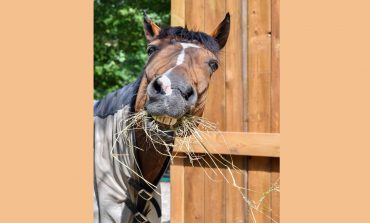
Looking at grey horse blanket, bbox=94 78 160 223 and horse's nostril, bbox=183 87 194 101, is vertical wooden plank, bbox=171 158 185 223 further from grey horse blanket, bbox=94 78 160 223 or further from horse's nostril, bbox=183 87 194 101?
horse's nostril, bbox=183 87 194 101

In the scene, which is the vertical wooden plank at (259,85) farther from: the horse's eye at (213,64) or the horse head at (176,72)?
the horse's eye at (213,64)

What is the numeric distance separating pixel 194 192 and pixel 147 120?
1479 mm

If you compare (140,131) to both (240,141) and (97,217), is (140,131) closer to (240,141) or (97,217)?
(97,217)

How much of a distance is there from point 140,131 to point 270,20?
53.4 inches

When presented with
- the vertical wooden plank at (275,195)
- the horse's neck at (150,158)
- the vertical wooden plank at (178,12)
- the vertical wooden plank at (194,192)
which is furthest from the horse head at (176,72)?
the vertical wooden plank at (194,192)

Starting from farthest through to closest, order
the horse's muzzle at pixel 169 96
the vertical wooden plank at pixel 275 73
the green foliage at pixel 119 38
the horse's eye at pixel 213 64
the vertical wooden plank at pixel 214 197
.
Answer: the green foliage at pixel 119 38 → the vertical wooden plank at pixel 214 197 → the vertical wooden plank at pixel 275 73 → the horse's eye at pixel 213 64 → the horse's muzzle at pixel 169 96

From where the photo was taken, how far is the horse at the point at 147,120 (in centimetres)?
208

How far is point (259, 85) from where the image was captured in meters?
3.27

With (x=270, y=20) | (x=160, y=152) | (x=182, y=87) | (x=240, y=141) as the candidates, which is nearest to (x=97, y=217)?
(x=160, y=152)

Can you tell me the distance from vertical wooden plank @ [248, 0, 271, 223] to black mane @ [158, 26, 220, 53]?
35.9 inches

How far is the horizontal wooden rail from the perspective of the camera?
3232 mm

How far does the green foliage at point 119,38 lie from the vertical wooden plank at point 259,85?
2.88 meters

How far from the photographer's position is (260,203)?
3338 millimetres

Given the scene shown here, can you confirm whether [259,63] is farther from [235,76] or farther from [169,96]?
[169,96]
